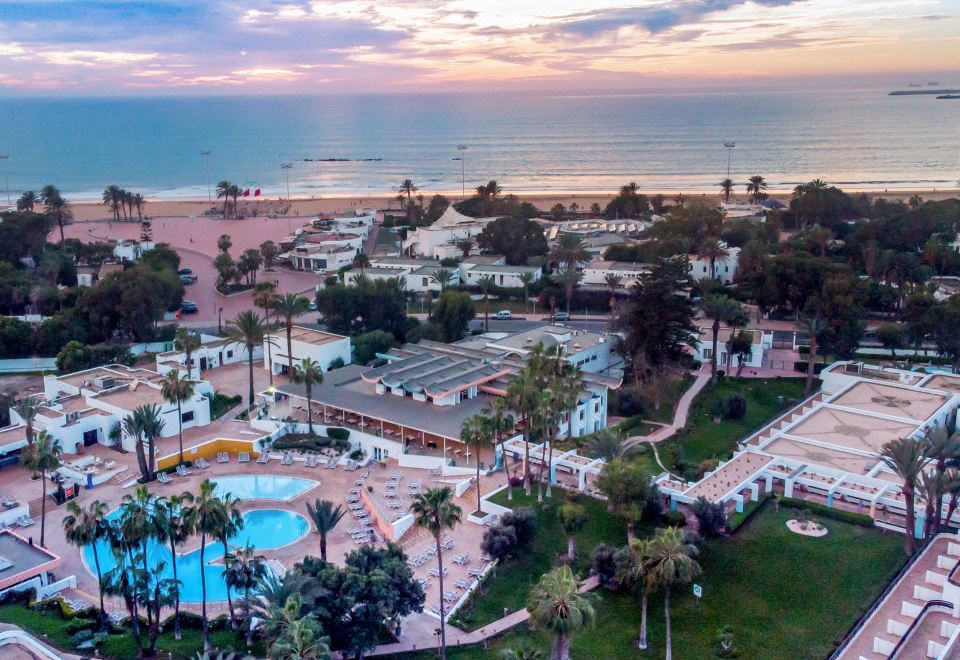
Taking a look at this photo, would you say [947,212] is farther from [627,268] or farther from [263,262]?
[263,262]

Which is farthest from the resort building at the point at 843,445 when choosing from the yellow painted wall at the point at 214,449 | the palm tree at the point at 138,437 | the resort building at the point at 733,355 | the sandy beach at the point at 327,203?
the sandy beach at the point at 327,203

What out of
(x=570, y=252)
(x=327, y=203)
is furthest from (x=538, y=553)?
(x=327, y=203)

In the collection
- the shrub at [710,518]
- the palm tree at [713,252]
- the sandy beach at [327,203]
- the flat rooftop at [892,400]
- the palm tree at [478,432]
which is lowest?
the shrub at [710,518]

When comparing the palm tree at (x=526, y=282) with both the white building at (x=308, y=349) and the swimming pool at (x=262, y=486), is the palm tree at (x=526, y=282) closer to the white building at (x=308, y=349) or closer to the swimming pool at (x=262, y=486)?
the white building at (x=308, y=349)

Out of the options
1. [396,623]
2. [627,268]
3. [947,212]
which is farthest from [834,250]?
[396,623]

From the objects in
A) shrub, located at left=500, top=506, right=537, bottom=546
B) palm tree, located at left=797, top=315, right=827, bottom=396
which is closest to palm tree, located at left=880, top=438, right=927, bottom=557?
shrub, located at left=500, top=506, right=537, bottom=546

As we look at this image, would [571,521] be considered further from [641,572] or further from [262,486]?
[262,486]

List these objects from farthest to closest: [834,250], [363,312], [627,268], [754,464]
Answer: [834,250] < [627,268] < [363,312] < [754,464]
